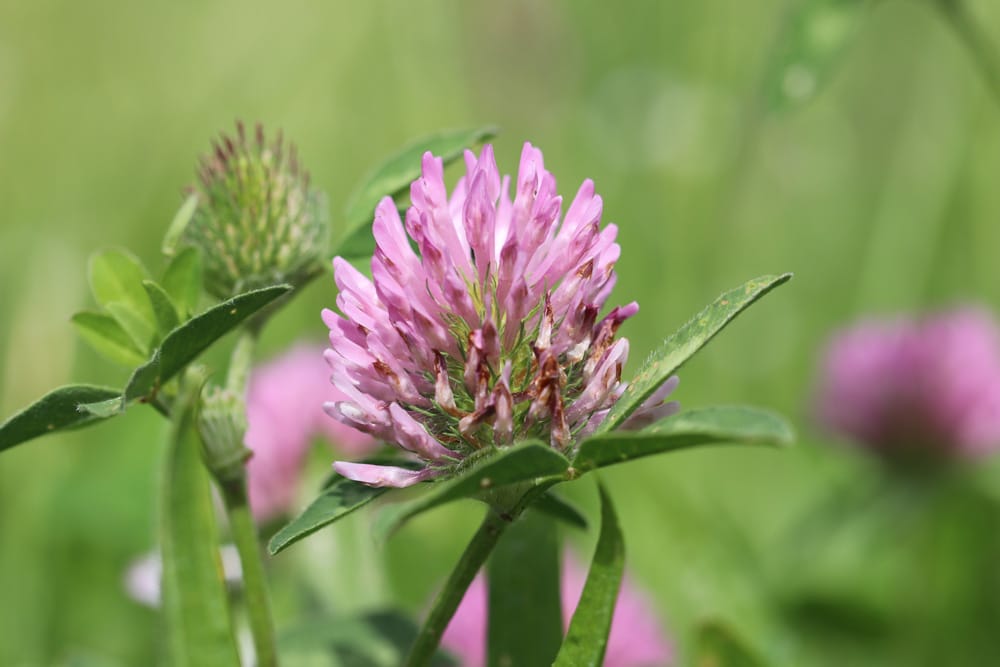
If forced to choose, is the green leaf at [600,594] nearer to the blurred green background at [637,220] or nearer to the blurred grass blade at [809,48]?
the blurred green background at [637,220]

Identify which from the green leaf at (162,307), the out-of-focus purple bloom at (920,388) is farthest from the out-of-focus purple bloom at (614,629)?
the out-of-focus purple bloom at (920,388)

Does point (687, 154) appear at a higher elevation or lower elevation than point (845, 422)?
higher

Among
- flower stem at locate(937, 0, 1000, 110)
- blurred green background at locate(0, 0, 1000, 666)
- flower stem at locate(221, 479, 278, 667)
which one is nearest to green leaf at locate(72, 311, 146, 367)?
flower stem at locate(221, 479, 278, 667)

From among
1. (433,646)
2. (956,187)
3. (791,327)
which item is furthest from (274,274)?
(956,187)

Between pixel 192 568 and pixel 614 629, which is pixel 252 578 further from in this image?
pixel 614 629

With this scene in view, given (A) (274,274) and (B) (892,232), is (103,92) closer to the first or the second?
(B) (892,232)

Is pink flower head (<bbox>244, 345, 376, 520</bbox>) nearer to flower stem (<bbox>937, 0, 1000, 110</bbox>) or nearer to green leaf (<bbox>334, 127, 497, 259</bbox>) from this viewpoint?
green leaf (<bbox>334, 127, 497, 259</bbox>)
